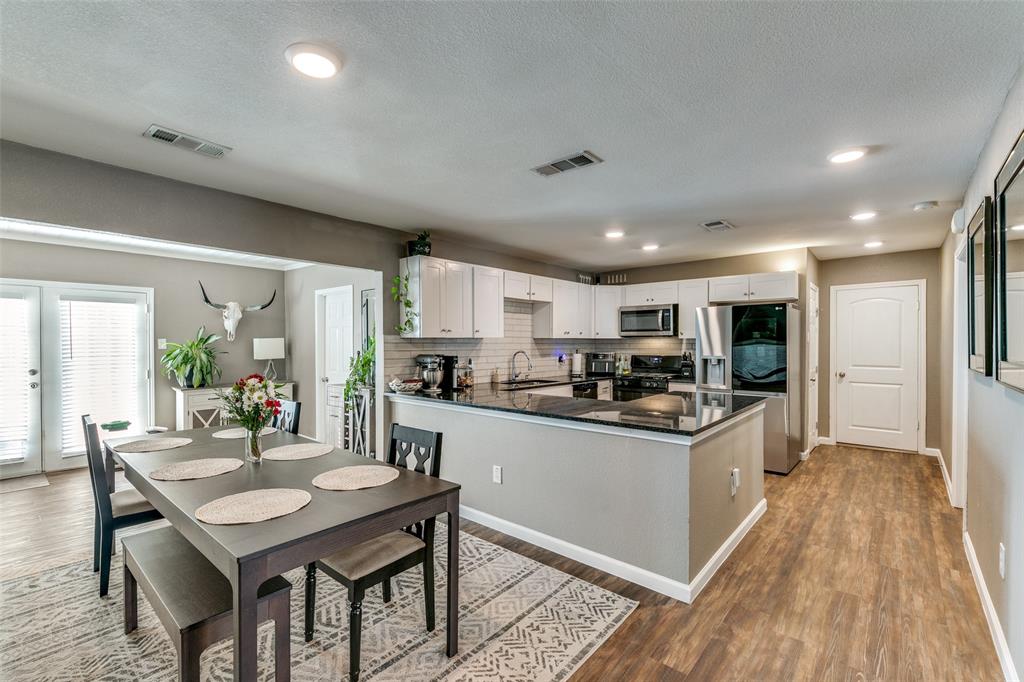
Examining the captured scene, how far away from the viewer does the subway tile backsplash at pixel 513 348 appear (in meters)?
4.38

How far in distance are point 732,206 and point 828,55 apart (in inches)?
76.0

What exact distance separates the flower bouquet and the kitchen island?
1465mm

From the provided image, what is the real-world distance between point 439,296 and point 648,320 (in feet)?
9.60

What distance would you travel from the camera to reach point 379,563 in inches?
74.9

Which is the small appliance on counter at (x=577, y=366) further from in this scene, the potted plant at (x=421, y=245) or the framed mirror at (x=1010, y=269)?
the framed mirror at (x=1010, y=269)

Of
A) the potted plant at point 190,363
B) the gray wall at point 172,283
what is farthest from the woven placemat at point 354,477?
the gray wall at point 172,283

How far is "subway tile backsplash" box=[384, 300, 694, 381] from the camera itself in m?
4.38

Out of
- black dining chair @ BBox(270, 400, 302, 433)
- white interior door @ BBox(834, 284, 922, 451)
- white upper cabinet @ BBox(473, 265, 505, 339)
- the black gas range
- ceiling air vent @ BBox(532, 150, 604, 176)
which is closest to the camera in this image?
ceiling air vent @ BBox(532, 150, 604, 176)

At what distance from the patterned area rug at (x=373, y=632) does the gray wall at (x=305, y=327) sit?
11.5ft

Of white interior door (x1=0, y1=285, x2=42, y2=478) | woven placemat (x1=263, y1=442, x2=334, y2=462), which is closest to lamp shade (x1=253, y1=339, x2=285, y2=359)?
white interior door (x1=0, y1=285, x2=42, y2=478)

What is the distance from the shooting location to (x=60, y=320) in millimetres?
4828

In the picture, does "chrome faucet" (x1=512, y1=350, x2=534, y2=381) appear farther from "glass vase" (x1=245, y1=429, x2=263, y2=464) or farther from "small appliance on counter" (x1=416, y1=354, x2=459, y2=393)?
"glass vase" (x1=245, y1=429, x2=263, y2=464)

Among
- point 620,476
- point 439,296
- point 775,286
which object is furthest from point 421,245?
point 775,286

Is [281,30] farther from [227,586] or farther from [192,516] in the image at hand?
[227,586]
